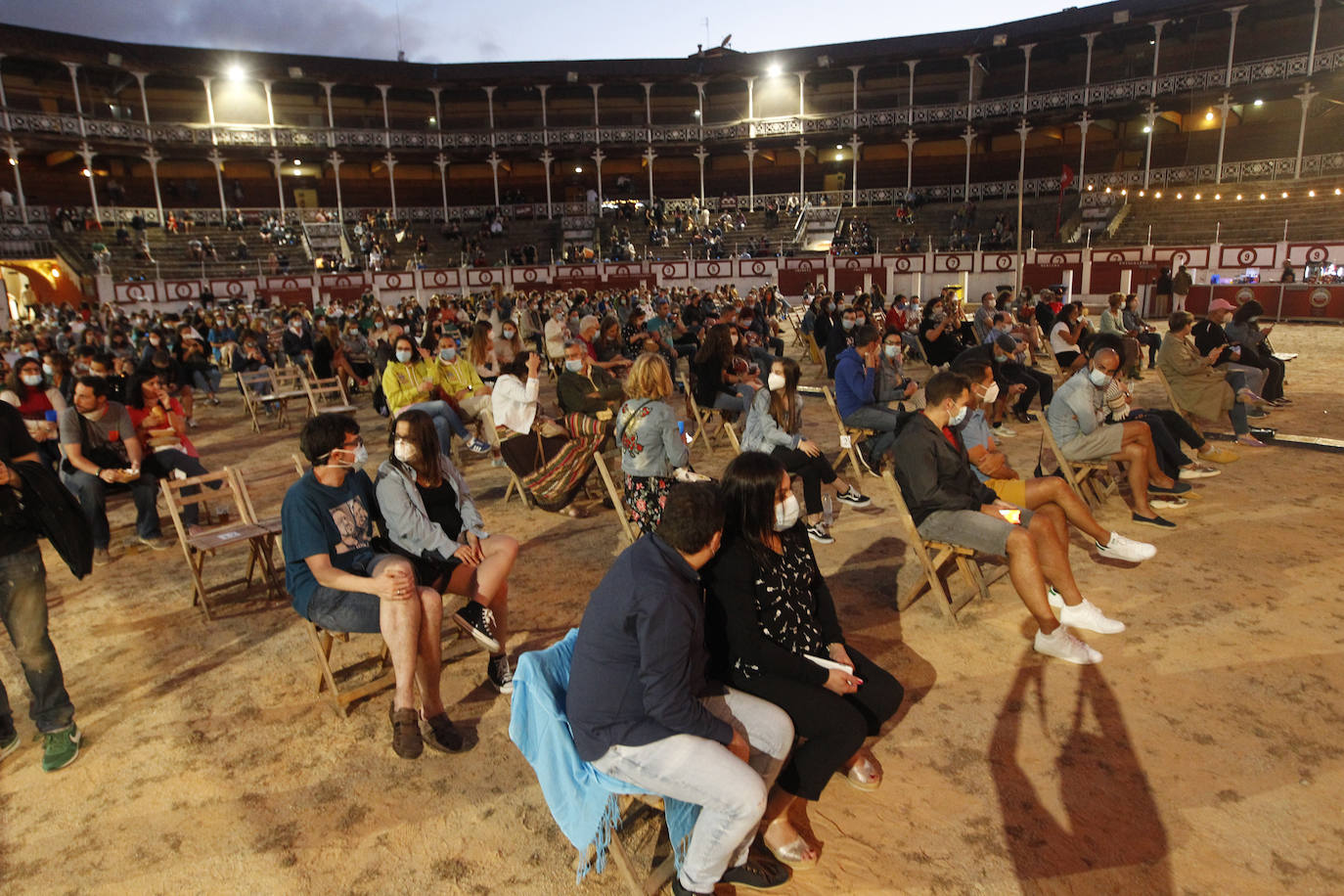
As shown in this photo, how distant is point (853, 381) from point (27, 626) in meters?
6.01

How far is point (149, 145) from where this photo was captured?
34875mm

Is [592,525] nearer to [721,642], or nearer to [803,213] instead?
[721,642]

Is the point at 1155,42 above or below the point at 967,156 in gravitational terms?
above

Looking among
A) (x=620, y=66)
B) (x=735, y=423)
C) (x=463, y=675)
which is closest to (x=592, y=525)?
(x=463, y=675)

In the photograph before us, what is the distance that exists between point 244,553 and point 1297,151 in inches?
1485

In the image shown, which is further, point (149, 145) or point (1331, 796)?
point (149, 145)

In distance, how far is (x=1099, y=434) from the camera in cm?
654

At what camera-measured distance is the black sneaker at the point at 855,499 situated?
7.35 metres

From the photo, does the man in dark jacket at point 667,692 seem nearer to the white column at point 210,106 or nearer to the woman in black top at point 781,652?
the woman in black top at point 781,652

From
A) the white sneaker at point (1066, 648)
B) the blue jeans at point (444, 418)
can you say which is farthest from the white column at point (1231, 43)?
the white sneaker at point (1066, 648)

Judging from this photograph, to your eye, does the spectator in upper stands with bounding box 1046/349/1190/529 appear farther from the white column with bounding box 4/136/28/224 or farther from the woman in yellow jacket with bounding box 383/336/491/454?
the white column with bounding box 4/136/28/224

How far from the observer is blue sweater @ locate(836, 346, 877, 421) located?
740 cm

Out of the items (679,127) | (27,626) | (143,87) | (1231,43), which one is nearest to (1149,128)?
(1231,43)

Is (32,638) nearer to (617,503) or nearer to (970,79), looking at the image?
(617,503)
